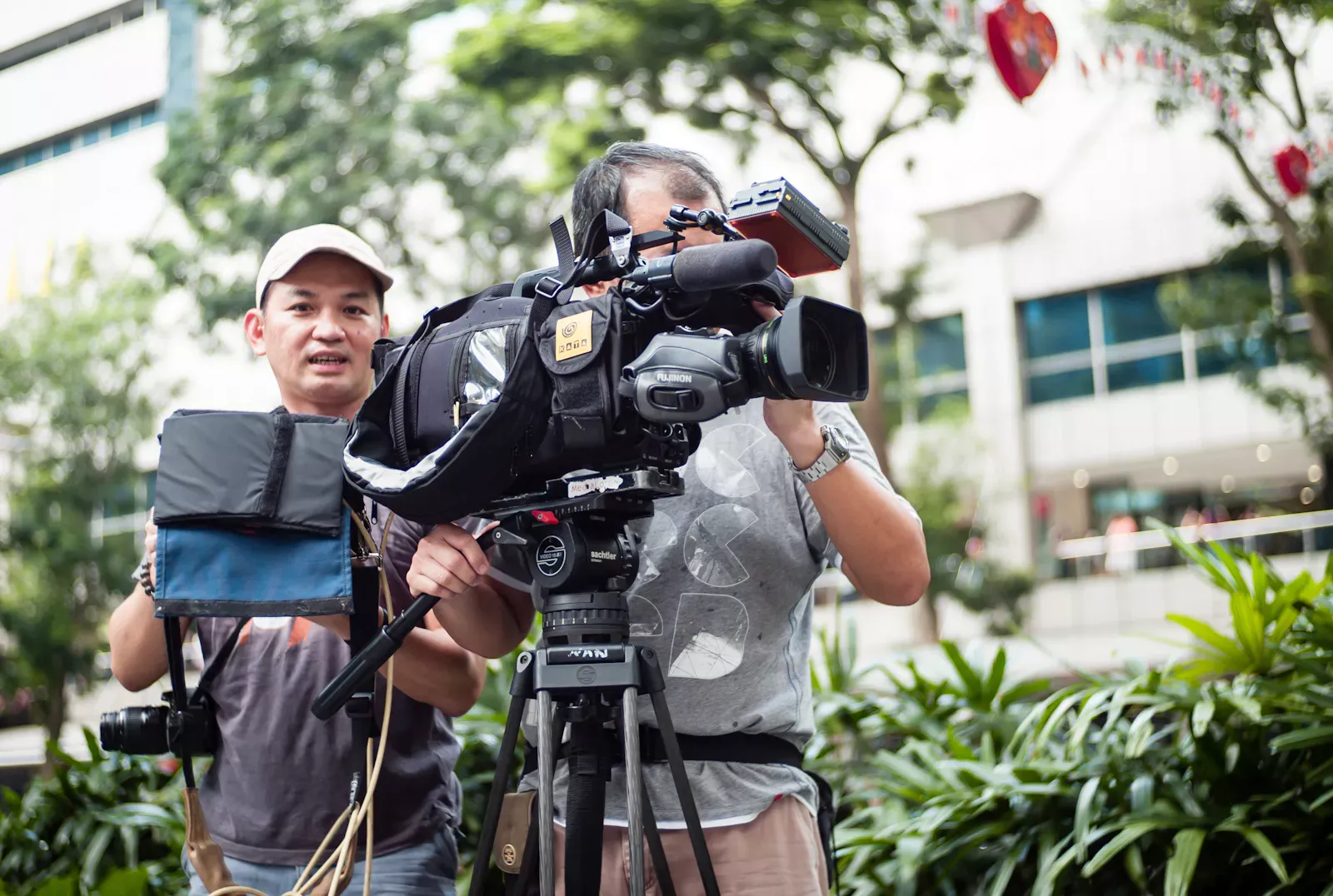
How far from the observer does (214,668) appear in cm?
219

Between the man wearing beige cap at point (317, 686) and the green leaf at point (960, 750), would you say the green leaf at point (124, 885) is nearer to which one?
the man wearing beige cap at point (317, 686)

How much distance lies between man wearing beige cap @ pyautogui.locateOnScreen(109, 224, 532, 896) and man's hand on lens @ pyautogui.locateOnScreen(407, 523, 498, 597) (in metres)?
0.23

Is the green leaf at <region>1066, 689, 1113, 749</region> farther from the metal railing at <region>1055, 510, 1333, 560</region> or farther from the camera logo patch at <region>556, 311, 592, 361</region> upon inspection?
the metal railing at <region>1055, 510, 1333, 560</region>

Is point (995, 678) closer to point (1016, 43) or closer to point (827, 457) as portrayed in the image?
point (827, 457)

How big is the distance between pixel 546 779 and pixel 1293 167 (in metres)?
10.6

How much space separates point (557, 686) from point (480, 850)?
0.26m

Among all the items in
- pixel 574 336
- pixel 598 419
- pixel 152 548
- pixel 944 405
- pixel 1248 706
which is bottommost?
pixel 1248 706

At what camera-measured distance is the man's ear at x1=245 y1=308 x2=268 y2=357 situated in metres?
2.38

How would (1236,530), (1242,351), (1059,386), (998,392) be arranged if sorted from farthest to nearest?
1. (998,392)
2. (1059,386)
3. (1236,530)
4. (1242,351)

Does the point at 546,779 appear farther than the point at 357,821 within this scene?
No

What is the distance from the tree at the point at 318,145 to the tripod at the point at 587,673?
37.9ft

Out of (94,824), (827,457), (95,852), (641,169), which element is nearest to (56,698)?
(94,824)

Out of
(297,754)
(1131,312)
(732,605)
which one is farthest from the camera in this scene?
(1131,312)

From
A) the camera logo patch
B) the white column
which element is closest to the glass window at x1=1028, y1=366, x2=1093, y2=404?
the white column
